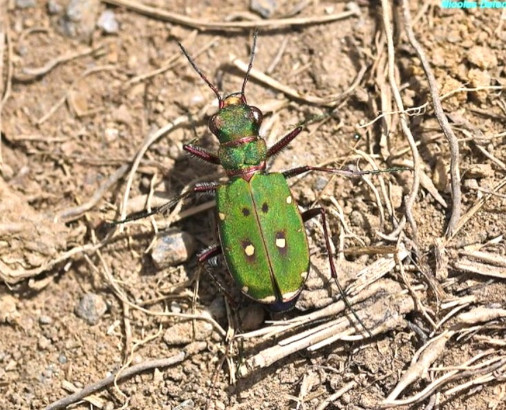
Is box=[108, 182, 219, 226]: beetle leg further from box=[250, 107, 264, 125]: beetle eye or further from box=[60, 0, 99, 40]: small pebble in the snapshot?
box=[60, 0, 99, 40]: small pebble

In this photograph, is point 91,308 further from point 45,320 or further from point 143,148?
point 143,148

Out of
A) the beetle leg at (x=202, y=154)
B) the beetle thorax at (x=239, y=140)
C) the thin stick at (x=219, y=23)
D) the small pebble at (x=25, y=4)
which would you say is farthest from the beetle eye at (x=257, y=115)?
the small pebble at (x=25, y=4)

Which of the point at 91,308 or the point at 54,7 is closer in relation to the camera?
the point at 91,308

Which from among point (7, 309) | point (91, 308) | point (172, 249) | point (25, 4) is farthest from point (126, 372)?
point (25, 4)

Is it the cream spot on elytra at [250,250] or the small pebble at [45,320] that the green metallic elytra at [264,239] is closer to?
the cream spot on elytra at [250,250]

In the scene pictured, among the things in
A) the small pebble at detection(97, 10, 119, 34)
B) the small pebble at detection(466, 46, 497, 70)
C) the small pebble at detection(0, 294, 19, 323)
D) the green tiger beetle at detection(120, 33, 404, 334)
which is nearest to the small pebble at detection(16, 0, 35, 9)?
the small pebble at detection(97, 10, 119, 34)

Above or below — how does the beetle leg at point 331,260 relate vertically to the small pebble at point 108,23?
below

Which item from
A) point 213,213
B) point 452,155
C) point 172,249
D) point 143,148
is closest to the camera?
point 452,155
